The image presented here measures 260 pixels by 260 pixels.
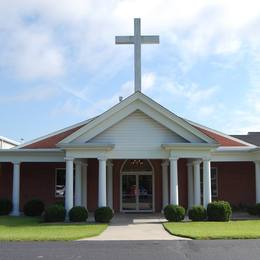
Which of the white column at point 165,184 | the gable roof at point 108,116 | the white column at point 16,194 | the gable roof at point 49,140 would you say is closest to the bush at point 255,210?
the gable roof at point 108,116

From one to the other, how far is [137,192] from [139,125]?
6473 millimetres

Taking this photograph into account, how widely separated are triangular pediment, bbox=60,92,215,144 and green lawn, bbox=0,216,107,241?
14.6ft

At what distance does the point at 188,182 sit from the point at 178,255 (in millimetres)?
16348

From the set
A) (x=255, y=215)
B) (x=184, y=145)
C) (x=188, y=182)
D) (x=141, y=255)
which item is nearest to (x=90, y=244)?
(x=141, y=255)

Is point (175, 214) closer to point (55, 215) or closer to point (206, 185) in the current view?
point (206, 185)

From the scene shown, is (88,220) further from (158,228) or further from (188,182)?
(188,182)

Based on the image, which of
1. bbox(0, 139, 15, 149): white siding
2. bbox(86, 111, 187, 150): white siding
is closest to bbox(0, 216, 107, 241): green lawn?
bbox(86, 111, 187, 150): white siding

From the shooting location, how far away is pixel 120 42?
1007 inches

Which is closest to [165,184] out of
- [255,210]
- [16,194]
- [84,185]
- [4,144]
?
[84,185]

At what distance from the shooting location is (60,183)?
29.8 metres

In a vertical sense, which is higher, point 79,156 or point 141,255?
point 79,156

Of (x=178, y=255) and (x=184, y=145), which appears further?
(x=184, y=145)

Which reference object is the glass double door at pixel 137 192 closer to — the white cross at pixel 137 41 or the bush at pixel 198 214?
the white cross at pixel 137 41

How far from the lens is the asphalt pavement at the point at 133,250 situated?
1205cm
